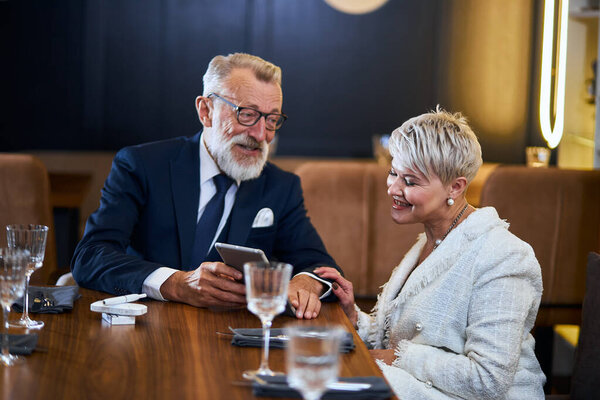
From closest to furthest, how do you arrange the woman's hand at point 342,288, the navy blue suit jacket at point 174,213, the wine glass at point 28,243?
the wine glass at point 28,243
the woman's hand at point 342,288
the navy blue suit jacket at point 174,213

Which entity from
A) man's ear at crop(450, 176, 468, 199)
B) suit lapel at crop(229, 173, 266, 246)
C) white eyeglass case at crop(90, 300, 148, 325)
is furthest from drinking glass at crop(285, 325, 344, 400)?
suit lapel at crop(229, 173, 266, 246)

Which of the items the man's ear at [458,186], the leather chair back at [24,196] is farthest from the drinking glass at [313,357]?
the leather chair back at [24,196]

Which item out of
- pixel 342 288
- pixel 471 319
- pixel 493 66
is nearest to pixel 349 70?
pixel 493 66

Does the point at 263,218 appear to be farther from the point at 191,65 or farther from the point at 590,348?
the point at 191,65

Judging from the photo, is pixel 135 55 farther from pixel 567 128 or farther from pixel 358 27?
pixel 567 128

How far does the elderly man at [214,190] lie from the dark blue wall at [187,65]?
10.6ft

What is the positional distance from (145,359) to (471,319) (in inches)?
30.9

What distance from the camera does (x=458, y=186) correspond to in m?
1.91

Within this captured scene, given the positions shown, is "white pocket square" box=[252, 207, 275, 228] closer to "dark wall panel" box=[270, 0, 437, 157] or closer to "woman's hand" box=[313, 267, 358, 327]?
"woman's hand" box=[313, 267, 358, 327]

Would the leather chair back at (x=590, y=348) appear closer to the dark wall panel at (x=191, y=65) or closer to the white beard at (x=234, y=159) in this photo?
the white beard at (x=234, y=159)

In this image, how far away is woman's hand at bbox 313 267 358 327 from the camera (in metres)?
2.00

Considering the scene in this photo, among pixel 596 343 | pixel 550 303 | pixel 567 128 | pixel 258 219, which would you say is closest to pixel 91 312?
pixel 258 219

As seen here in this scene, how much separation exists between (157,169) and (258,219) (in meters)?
0.36

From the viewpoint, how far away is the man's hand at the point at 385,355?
185 cm
